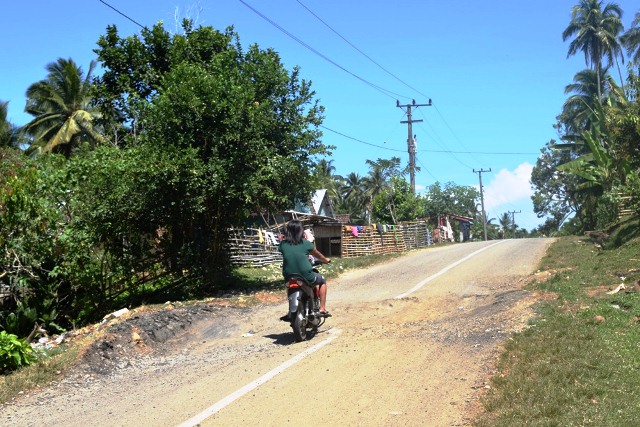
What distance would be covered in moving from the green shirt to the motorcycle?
0.10 metres

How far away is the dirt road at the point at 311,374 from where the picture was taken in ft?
19.4

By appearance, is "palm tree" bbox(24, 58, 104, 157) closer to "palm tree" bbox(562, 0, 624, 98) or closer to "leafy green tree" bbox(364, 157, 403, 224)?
"leafy green tree" bbox(364, 157, 403, 224)

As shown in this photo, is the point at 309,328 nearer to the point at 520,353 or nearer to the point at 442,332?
the point at 442,332

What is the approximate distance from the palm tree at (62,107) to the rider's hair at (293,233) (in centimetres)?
2661

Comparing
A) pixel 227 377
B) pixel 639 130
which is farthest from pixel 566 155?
pixel 227 377

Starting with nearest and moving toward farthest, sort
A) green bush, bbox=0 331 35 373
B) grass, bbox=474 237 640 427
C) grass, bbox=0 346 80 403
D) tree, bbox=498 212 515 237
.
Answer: grass, bbox=474 237 640 427
grass, bbox=0 346 80 403
green bush, bbox=0 331 35 373
tree, bbox=498 212 515 237

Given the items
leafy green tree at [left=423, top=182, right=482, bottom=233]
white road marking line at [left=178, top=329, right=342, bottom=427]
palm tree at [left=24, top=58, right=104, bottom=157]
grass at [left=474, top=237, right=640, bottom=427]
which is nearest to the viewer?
grass at [left=474, top=237, right=640, bottom=427]

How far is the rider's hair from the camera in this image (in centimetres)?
952

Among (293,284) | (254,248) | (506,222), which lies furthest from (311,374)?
(506,222)

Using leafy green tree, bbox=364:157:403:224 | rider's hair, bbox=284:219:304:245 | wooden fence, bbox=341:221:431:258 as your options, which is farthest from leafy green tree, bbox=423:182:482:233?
rider's hair, bbox=284:219:304:245

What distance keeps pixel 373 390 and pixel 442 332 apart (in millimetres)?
2996

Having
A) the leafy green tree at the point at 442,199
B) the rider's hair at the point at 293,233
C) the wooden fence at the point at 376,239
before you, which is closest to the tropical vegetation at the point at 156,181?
the rider's hair at the point at 293,233

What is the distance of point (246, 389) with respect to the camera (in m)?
6.74

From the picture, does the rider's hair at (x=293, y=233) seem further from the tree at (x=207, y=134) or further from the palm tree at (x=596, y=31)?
the palm tree at (x=596, y=31)
